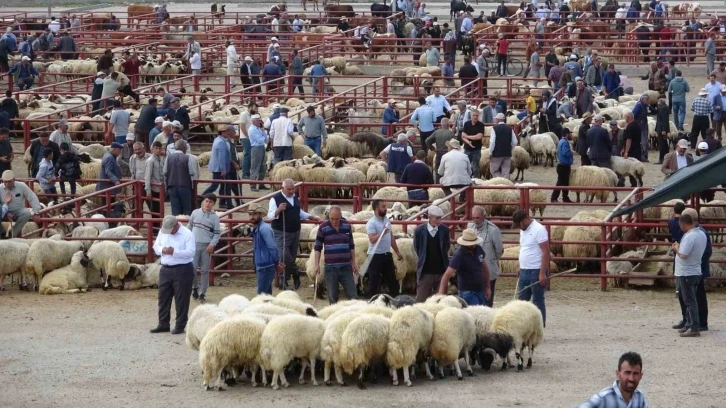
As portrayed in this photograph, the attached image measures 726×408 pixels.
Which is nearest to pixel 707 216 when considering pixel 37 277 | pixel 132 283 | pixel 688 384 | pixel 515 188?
pixel 515 188

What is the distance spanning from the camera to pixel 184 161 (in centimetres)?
1756

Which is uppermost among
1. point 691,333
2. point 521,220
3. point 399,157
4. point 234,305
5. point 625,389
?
point 625,389

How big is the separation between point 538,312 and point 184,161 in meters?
6.78

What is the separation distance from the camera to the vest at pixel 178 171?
691 inches

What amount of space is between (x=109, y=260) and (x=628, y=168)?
9.29m

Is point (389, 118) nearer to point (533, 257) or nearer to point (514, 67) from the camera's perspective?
point (514, 67)

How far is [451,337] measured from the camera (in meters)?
11.6

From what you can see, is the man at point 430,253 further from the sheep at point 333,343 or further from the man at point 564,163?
the man at point 564,163

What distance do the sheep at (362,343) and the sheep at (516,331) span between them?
109 centimetres

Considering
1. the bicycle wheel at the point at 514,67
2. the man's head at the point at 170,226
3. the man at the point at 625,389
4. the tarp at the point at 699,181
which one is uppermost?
the tarp at the point at 699,181

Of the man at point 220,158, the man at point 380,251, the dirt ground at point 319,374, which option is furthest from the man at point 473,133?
the man at point 380,251

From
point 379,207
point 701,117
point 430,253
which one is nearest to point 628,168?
point 701,117

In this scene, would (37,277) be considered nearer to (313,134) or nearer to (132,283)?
(132,283)

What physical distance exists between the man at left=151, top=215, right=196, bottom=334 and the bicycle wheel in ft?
73.2
